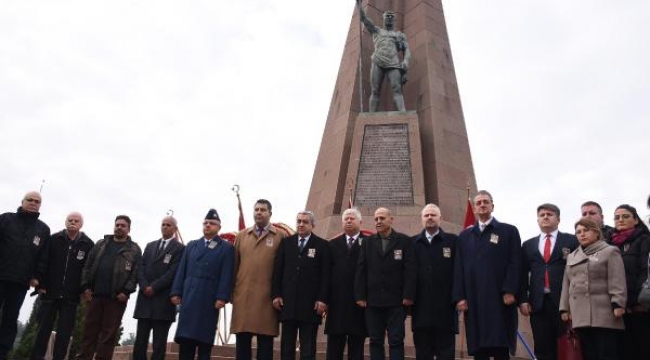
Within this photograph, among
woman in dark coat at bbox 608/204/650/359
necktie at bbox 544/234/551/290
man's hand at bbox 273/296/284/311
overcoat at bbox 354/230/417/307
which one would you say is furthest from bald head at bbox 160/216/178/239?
woman in dark coat at bbox 608/204/650/359

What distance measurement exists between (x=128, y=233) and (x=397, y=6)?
9.57 metres

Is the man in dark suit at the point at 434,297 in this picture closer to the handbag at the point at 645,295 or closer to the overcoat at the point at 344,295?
the overcoat at the point at 344,295

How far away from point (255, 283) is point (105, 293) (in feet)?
5.46

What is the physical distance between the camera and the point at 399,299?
5332 mm

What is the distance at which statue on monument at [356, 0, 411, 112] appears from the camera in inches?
468

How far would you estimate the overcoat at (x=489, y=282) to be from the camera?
503 cm

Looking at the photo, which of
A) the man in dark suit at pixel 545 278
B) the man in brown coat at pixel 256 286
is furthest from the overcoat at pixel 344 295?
the man in dark suit at pixel 545 278

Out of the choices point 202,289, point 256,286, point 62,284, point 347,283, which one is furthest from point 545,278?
point 62,284

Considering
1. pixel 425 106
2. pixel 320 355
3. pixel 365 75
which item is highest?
pixel 365 75

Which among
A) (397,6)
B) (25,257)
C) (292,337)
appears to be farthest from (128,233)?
(397,6)

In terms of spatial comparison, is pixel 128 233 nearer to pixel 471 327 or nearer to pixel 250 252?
pixel 250 252

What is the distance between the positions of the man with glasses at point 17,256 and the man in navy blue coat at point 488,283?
4.19 m

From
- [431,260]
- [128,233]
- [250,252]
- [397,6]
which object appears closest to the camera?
[431,260]

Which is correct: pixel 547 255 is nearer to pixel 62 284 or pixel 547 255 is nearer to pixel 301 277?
pixel 301 277
